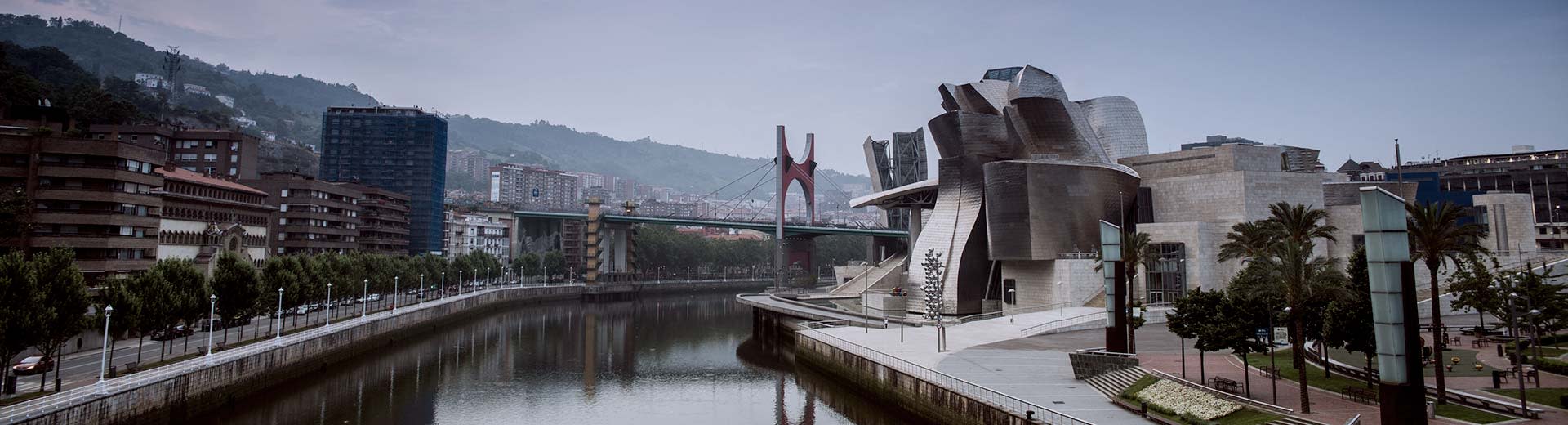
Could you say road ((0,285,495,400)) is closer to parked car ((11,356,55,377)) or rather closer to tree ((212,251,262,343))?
parked car ((11,356,55,377))

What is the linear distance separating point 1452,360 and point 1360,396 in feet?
26.7

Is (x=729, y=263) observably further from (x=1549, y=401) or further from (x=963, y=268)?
(x=1549, y=401)

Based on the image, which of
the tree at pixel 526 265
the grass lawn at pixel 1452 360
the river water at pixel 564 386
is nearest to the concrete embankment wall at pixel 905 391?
the river water at pixel 564 386

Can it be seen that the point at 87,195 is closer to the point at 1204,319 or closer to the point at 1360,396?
the point at 1204,319

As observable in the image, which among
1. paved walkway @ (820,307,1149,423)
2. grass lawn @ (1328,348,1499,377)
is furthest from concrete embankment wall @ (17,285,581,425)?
grass lawn @ (1328,348,1499,377)

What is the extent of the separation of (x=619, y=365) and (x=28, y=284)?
81.0 feet

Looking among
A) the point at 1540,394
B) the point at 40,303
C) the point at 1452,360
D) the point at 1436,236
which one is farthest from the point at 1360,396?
the point at 40,303

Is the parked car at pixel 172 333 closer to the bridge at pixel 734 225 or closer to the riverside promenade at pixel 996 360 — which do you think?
the riverside promenade at pixel 996 360

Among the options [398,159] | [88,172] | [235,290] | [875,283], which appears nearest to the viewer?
[235,290]

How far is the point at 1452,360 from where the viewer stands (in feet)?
83.8

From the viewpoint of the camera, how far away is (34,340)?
2181cm

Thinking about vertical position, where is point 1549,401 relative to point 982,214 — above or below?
below

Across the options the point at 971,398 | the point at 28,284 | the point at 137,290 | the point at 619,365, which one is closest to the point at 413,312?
the point at 619,365

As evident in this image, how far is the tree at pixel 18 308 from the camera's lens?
2122cm
